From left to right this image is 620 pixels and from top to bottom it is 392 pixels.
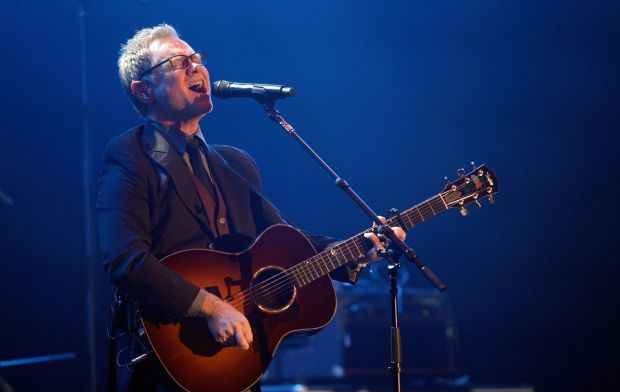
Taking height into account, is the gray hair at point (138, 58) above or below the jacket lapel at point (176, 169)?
above

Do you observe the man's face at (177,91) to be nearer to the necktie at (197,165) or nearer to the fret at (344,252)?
the necktie at (197,165)

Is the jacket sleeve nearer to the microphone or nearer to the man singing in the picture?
the man singing

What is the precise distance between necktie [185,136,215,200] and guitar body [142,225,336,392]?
355 millimetres

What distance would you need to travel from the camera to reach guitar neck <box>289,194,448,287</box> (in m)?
2.78

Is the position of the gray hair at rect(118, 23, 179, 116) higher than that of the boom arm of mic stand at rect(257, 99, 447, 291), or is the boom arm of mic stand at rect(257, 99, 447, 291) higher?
the gray hair at rect(118, 23, 179, 116)

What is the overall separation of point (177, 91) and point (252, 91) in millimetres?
385

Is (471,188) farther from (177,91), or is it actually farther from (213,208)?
(177,91)

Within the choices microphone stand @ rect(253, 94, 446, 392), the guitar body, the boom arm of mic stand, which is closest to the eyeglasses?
the boom arm of mic stand

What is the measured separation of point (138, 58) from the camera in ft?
10.1

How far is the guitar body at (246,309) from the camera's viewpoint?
245cm

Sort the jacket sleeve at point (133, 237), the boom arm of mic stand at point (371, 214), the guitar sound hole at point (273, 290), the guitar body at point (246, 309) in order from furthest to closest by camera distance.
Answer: the guitar sound hole at point (273, 290)
the boom arm of mic stand at point (371, 214)
the guitar body at point (246, 309)
the jacket sleeve at point (133, 237)

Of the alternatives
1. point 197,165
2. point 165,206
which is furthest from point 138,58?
point 165,206

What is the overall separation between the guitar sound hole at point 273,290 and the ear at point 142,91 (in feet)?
3.24

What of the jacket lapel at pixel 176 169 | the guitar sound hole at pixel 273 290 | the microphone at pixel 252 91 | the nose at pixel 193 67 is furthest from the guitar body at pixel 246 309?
the nose at pixel 193 67
